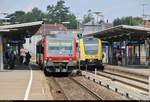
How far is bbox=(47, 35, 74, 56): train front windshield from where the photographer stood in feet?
115

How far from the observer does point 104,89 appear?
24375 mm

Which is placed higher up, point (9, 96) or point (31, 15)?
point (31, 15)

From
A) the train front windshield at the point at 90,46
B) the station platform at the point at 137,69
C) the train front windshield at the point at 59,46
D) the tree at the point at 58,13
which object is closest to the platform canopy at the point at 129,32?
the train front windshield at the point at 90,46

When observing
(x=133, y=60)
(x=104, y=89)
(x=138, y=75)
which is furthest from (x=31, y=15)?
(x=104, y=89)

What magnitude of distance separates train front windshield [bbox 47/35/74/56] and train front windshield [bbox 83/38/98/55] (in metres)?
10.1

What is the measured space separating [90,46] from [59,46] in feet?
34.7

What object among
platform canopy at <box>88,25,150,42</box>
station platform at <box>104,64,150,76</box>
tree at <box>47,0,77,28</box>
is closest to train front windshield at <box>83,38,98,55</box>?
platform canopy at <box>88,25,150,42</box>

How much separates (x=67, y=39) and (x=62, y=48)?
2.50 ft

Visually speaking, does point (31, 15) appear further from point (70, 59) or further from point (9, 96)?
point (9, 96)

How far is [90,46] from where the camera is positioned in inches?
1794

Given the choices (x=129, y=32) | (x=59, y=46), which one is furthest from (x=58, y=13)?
(x=59, y=46)

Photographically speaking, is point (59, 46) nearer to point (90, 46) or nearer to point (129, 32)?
point (90, 46)

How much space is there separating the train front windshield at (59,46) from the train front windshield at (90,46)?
33.0 ft

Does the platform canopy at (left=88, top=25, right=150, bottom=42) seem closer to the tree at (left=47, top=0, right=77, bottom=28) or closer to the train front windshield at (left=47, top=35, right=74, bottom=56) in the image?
the train front windshield at (left=47, top=35, right=74, bottom=56)
